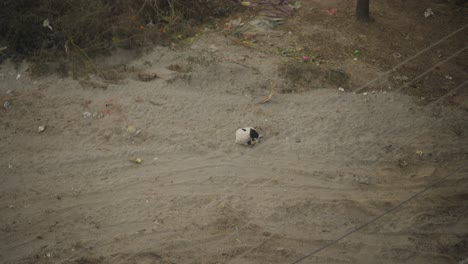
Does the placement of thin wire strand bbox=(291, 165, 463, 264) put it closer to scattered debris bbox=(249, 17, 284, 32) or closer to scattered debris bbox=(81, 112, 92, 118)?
scattered debris bbox=(81, 112, 92, 118)

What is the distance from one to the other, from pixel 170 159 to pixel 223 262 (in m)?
1.33

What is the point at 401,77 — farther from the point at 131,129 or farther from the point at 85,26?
the point at 85,26

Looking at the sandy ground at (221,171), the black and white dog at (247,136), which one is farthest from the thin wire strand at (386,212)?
the black and white dog at (247,136)

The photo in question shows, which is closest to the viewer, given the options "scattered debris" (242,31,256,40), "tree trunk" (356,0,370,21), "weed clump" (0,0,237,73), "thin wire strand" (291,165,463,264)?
"thin wire strand" (291,165,463,264)

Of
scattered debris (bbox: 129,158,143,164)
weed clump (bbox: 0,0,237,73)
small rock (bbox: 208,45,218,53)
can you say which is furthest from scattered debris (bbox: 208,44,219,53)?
scattered debris (bbox: 129,158,143,164)

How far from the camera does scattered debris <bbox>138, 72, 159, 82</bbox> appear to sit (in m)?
5.00

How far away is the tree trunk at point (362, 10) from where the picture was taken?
5.82 m

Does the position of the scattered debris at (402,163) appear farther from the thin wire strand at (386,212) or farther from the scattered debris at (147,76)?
the scattered debris at (147,76)

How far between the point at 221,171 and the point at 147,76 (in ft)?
6.23

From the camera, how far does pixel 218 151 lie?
4.18 m

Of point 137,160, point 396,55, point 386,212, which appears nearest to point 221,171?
point 137,160

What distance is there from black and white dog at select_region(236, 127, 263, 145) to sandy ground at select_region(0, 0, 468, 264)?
0.31ft

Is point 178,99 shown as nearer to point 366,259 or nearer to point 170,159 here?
point 170,159

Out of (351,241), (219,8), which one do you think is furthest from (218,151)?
(219,8)
